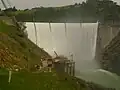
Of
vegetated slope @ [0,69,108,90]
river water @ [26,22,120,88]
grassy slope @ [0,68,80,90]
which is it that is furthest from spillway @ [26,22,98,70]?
grassy slope @ [0,68,80,90]

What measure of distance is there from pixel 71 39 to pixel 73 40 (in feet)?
3.13

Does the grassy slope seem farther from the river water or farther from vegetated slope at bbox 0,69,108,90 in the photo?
the river water

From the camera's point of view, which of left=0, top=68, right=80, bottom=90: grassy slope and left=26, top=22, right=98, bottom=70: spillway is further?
left=26, top=22, right=98, bottom=70: spillway

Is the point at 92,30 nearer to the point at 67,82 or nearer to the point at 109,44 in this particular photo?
the point at 109,44

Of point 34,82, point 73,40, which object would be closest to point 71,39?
point 73,40

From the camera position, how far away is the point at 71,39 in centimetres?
6047

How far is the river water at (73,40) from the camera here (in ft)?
181

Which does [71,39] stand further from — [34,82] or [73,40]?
[34,82]

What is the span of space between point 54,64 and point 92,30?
36.2 metres

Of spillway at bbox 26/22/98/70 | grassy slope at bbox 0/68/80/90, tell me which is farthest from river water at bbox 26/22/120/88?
grassy slope at bbox 0/68/80/90

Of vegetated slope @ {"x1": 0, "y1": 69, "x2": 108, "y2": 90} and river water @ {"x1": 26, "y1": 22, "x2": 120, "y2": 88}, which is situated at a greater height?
river water @ {"x1": 26, "y1": 22, "x2": 120, "y2": 88}

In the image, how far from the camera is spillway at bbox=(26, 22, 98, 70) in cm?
5541

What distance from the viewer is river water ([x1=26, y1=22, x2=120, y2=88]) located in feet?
181

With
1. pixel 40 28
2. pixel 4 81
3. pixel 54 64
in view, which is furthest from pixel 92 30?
pixel 4 81
